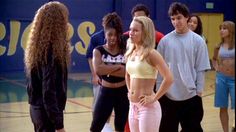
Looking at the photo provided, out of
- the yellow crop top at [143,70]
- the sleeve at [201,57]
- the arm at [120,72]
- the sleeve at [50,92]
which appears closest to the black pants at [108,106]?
the arm at [120,72]

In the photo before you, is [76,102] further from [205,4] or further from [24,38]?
[205,4]

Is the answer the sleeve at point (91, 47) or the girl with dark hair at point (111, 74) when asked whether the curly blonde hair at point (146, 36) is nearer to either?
the girl with dark hair at point (111, 74)

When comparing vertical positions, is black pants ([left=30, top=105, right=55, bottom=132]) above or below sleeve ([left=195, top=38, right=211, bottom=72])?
below

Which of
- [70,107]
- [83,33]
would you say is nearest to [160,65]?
[70,107]

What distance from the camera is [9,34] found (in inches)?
487

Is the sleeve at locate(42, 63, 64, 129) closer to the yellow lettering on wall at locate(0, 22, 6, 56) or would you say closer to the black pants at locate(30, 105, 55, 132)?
the black pants at locate(30, 105, 55, 132)

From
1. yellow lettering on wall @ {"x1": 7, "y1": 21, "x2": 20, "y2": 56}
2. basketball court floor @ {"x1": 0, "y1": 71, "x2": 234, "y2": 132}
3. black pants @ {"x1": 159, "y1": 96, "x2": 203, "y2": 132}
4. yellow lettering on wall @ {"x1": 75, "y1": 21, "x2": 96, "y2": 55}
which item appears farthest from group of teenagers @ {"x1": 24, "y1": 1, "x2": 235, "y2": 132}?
yellow lettering on wall @ {"x1": 75, "y1": 21, "x2": 96, "y2": 55}

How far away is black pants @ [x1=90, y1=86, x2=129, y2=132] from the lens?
4250 mm

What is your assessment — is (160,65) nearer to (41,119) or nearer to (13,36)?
(41,119)

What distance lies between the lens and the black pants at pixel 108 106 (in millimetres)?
4250

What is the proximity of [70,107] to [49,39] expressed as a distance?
4.80m

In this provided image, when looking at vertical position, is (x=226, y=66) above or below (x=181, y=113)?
above

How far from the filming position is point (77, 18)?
13.2 metres

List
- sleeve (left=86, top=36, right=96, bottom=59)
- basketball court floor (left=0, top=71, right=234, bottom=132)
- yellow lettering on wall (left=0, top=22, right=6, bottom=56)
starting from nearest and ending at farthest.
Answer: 1. sleeve (left=86, top=36, right=96, bottom=59)
2. basketball court floor (left=0, top=71, right=234, bottom=132)
3. yellow lettering on wall (left=0, top=22, right=6, bottom=56)
